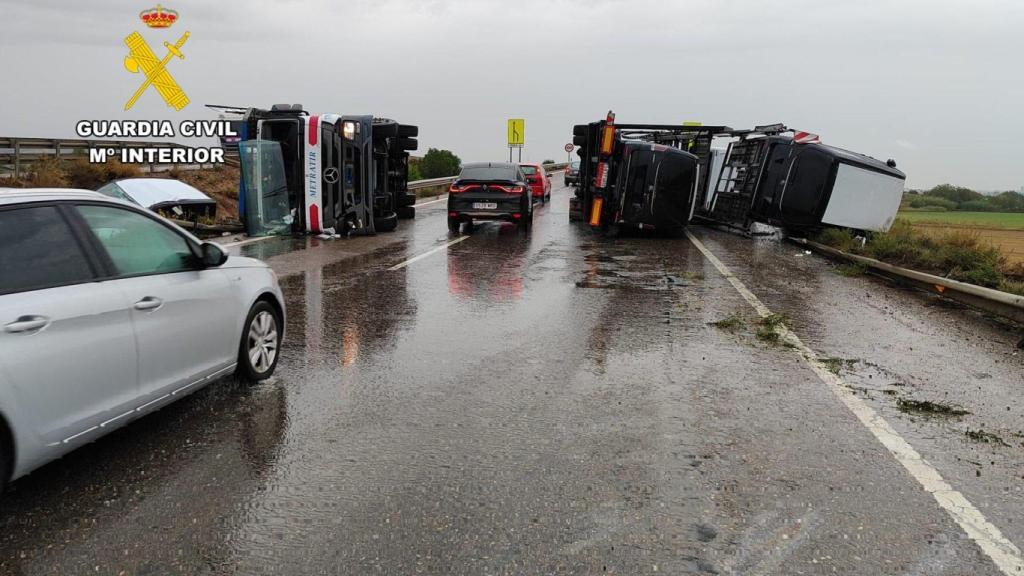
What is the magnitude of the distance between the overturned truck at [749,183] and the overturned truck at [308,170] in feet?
16.7

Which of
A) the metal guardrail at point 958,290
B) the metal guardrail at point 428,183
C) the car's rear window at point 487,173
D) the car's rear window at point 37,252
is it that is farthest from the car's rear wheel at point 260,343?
the metal guardrail at point 428,183

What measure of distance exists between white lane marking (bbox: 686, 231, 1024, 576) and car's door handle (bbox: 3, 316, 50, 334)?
4183 millimetres

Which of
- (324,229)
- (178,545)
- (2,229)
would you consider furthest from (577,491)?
(324,229)

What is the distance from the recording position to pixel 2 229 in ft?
12.1

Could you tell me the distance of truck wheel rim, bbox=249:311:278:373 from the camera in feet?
18.5

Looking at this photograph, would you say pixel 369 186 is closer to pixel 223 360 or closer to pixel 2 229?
pixel 223 360

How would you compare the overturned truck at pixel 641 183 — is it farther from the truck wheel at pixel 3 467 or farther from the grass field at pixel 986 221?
the truck wheel at pixel 3 467

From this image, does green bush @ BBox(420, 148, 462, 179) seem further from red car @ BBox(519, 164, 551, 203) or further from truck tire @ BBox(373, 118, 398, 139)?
truck tire @ BBox(373, 118, 398, 139)

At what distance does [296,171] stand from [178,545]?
48.2 feet

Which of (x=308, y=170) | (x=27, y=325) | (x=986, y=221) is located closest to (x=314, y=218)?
(x=308, y=170)

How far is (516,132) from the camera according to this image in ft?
193

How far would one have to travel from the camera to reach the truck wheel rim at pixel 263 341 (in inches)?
223

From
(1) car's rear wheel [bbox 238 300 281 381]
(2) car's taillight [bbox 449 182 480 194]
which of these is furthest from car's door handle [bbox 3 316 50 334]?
(2) car's taillight [bbox 449 182 480 194]

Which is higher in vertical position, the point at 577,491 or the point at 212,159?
the point at 577,491
